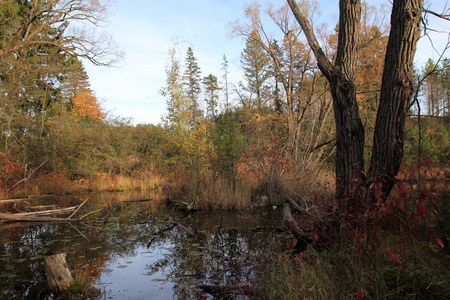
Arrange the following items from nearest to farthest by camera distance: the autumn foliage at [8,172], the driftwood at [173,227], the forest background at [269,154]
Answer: the forest background at [269,154] < the driftwood at [173,227] < the autumn foliage at [8,172]

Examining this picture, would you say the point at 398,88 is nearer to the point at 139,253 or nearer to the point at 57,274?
the point at 57,274

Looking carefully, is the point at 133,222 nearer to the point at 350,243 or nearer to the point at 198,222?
the point at 198,222

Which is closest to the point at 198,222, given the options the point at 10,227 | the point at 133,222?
the point at 133,222

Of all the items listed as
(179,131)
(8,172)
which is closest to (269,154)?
(179,131)

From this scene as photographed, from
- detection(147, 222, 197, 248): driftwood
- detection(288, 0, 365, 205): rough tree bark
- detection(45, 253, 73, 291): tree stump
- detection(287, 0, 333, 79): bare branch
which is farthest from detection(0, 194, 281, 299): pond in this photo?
detection(287, 0, 333, 79): bare branch

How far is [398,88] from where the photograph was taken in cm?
352

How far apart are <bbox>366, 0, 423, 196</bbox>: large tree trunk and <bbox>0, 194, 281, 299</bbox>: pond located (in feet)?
6.68

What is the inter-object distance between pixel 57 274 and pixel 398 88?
4831 millimetres

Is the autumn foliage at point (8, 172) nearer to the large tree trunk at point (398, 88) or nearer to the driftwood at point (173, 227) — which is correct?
the driftwood at point (173, 227)

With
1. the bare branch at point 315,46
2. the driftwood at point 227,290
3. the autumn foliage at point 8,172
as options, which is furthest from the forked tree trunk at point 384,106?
the autumn foliage at point 8,172

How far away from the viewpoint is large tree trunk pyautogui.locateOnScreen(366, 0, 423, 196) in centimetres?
350

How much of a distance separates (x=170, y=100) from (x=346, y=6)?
828cm

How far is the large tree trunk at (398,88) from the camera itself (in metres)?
3.50

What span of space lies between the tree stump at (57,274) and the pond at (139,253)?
15cm
